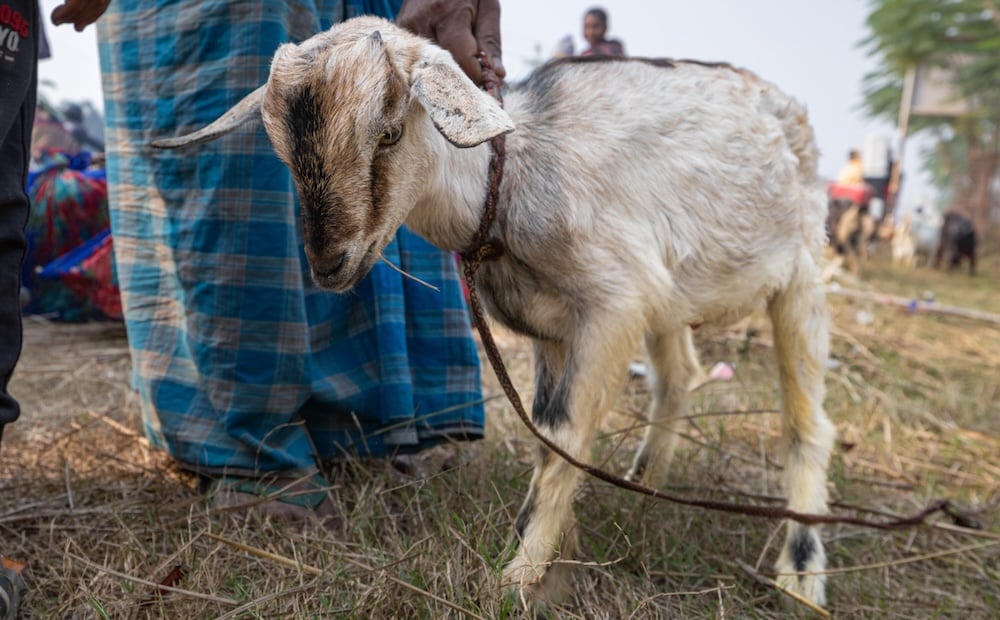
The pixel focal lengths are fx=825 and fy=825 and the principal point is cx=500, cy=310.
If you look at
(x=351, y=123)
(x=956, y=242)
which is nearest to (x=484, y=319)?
(x=351, y=123)

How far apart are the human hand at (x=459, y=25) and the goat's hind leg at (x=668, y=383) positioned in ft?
4.18

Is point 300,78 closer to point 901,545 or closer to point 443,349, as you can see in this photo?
point 443,349

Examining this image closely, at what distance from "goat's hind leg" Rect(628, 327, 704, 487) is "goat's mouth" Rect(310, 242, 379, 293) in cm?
148

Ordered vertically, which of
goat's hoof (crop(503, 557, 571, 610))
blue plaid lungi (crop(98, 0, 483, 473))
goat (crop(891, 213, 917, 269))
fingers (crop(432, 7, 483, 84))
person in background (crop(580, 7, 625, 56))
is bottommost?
goat (crop(891, 213, 917, 269))

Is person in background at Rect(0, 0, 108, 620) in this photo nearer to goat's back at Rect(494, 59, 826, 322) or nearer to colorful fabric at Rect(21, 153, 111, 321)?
goat's back at Rect(494, 59, 826, 322)

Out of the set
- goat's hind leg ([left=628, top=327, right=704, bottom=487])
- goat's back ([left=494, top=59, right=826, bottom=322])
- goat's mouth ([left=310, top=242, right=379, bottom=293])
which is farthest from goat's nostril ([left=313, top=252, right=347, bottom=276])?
goat's hind leg ([left=628, top=327, right=704, bottom=487])

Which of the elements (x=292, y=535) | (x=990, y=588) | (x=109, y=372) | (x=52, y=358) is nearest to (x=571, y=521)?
(x=292, y=535)

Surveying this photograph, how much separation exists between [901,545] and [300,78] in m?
2.42

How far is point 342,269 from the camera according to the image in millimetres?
1751

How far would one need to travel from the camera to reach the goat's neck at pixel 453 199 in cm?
197

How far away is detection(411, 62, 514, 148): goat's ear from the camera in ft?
5.07

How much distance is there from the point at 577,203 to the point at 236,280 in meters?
1.05

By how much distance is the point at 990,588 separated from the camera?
255 cm

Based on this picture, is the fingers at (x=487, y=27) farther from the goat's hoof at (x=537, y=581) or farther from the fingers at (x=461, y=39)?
the goat's hoof at (x=537, y=581)
